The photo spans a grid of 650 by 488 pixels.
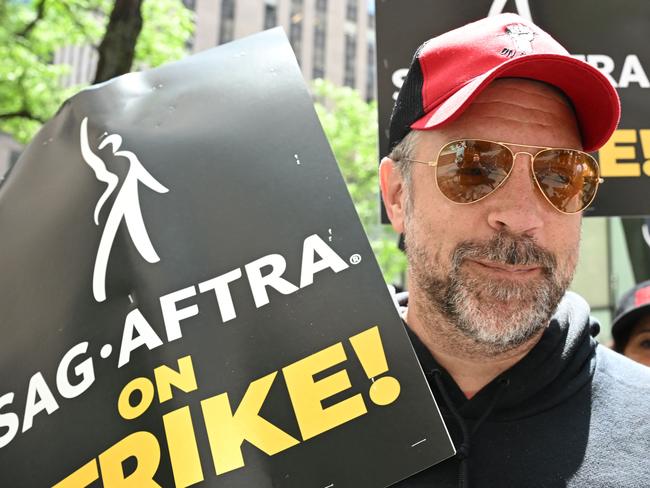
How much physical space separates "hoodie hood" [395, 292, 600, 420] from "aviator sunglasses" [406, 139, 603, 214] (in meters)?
0.34

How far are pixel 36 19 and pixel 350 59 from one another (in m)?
38.8

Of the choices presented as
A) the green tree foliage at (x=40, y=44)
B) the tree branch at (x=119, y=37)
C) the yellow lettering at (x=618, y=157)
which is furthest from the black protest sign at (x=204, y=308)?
the green tree foliage at (x=40, y=44)

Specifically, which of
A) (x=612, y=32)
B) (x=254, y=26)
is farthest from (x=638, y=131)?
(x=254, y=26)

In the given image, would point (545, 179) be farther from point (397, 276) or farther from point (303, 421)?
point (397, 276)

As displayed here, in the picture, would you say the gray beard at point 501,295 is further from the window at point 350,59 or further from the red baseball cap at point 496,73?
the window at point 350,59

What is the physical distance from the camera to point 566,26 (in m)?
2.62

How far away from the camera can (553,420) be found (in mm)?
1677

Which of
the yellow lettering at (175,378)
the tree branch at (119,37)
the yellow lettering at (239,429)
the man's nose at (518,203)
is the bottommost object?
the tree branch at (119,37)

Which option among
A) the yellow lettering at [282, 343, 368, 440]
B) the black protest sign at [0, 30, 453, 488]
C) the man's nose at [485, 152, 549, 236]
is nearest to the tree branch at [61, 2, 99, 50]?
the black protest sign at [0, 30, 453, 488]

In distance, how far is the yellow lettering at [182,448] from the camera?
1346mm

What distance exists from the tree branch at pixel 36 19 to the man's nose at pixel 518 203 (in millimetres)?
9145

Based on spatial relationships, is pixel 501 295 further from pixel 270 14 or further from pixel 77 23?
pixel 270 14

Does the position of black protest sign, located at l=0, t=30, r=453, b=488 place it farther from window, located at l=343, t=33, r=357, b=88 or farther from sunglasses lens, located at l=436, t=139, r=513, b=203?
window, located at l=343, t=33, r=357, b=88

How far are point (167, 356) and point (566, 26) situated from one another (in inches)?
79.1
